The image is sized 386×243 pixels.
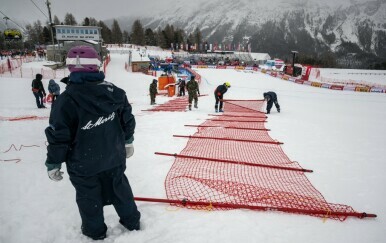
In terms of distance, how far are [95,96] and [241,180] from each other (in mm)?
2907

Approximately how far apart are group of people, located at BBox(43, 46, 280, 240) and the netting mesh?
1.24 metres

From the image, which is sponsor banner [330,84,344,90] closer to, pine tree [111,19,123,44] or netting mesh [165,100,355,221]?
netting mesh [165,100,355,221]

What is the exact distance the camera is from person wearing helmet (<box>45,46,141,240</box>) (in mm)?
2090

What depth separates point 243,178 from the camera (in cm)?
423

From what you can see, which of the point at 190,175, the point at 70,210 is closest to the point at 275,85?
the point at 190,175

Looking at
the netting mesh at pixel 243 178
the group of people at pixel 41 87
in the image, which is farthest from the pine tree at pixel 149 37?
the netting mesh at pixel 243 178

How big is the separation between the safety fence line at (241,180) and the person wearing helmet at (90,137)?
1.04 meters

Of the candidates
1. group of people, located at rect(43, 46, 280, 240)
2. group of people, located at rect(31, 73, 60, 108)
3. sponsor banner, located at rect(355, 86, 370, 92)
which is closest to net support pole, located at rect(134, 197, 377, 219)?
group of people, located at rect(43, 46, 280, 240)

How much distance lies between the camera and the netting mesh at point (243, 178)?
11.2 feet

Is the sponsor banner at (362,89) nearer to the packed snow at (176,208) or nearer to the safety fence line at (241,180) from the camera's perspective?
the packed snow at (176,208)

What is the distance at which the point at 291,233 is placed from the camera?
2.79 meters

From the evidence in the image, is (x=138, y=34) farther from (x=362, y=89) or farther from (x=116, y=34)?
(x=362, y=89)

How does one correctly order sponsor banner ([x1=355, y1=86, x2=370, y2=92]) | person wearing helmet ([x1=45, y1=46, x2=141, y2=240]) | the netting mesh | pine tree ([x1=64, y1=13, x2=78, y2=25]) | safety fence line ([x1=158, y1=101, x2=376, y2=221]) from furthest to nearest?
1. pine tree ([x1=64, y1=13, x2=78, y2=25])
2. sponsor banner ([x1=355, y1=86, x2=370, y2=92])
3. the netting mesh
4. safety fence line ([x1=158, y1=101, x2=376, y2=221])
5. person wearing helmet ([x1=45, y1=46, x2=141, y2=240])

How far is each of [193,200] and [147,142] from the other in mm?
3040
